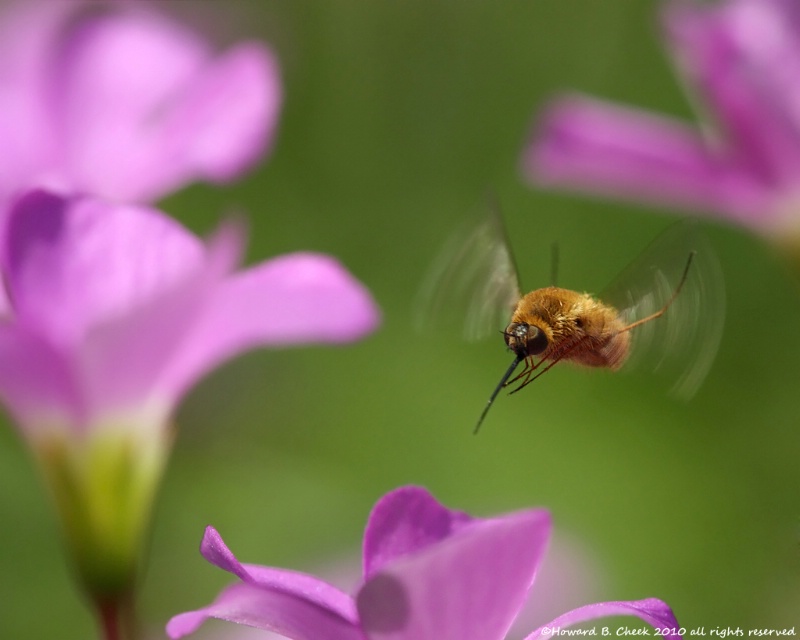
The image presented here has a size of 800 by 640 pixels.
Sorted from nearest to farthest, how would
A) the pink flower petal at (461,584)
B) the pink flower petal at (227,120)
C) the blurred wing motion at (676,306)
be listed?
the pink flower petal at (461,584) → the blurred wing motion at (676,306) → the pink flower petal at (227,120)

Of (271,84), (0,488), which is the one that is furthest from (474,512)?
(271,84)

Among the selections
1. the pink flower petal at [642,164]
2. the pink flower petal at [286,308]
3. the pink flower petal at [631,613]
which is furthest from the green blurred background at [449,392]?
the pink flower petal at [631,613]

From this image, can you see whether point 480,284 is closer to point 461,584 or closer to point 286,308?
point 286,308

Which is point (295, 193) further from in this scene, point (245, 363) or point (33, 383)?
point (33, 383)

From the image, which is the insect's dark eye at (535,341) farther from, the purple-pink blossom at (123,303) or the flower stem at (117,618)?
the flower stem at (117,618)

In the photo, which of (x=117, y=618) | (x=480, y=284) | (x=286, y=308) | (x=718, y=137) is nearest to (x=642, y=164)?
(x=718, y=137)

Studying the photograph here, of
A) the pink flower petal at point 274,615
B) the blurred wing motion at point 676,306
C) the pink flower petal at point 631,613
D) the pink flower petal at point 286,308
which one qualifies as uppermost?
the pink flower petal at point 286,308

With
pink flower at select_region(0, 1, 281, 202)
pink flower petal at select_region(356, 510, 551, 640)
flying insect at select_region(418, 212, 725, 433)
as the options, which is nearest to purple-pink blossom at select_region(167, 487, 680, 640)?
pink flower petal at select_region(356, 510, 551, 640)
